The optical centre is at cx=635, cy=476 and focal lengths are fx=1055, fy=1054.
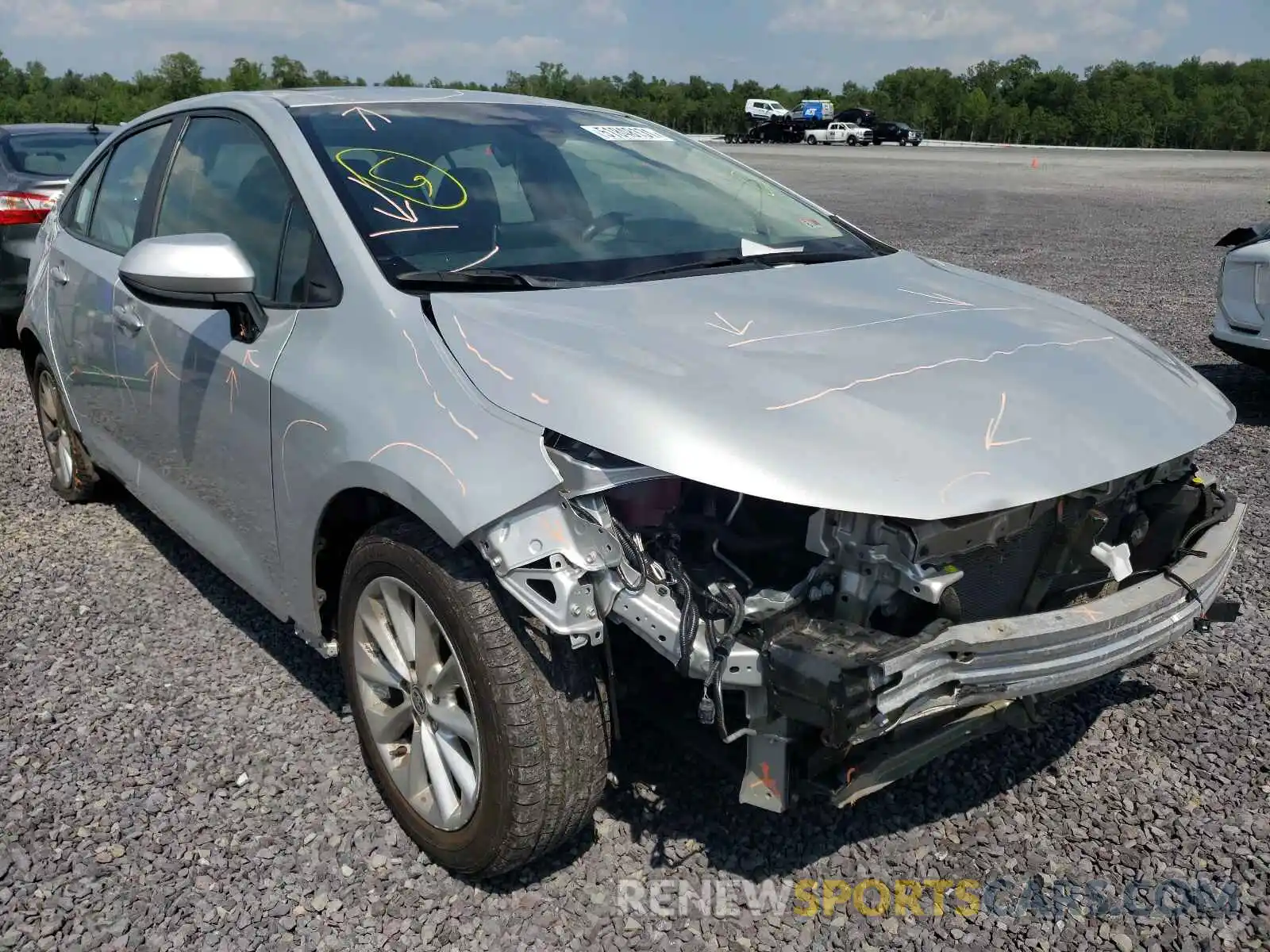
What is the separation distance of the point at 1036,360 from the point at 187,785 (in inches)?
96.7

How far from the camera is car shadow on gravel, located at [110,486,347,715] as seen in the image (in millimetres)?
3361

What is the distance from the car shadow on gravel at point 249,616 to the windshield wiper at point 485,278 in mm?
1387

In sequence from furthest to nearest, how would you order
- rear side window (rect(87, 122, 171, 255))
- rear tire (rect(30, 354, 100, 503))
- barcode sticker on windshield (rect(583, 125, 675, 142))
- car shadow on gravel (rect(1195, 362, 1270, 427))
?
car shadow on gravel (rect(1195, 362, 1270, 427)), rear tire (rect(30, 354, 100, 503)), rear side window (rect(87, 122, 171, 255)), barcode sticker on windshield (rect(583, 125, 675, 142))

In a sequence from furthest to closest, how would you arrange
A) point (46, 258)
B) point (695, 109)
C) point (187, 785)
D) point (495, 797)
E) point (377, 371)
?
point (695, 109), point (46, 258), point (187, 785), point (377, 371), point (495, 797)

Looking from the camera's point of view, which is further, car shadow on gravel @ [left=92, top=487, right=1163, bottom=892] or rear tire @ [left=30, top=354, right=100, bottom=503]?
rear tire @ [left=30, top=354, right=100, bottom=503]

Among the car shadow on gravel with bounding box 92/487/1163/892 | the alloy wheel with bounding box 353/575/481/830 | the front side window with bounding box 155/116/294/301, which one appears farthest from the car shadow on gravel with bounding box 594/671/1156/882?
the front side window with bounding box 155/116/294/301

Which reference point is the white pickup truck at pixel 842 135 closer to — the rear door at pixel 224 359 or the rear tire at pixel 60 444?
the rear tire at pixel 60 444

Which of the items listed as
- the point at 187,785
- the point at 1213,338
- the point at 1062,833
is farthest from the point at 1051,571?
the point at 1213,338

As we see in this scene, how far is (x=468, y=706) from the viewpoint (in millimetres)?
2336

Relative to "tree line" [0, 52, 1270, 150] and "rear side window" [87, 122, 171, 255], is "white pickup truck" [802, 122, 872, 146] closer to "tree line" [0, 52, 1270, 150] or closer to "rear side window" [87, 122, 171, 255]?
"tree line" [0, 52, 1270, 150]

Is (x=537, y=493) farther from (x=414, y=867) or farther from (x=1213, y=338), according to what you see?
(x=1213, y=338)

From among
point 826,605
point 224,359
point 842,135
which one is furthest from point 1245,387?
point 842,135

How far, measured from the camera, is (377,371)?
2.42 metres

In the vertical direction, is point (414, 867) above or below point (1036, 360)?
below
